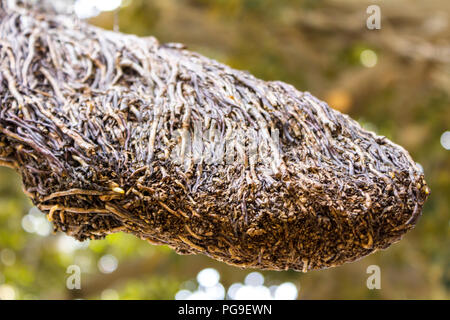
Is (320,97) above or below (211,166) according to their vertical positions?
above

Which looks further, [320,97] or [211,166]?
[320,97]

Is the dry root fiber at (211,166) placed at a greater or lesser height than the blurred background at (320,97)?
lesser

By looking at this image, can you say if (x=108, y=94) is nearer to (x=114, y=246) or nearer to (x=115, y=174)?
(x=115, y=174)

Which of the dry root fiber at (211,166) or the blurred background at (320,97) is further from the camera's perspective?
the blurred background at (320,97)

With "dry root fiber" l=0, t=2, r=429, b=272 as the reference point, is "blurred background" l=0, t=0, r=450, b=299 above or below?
above
